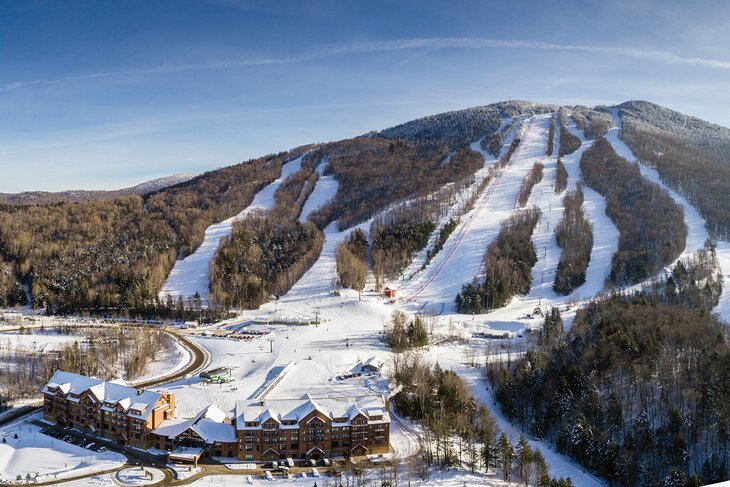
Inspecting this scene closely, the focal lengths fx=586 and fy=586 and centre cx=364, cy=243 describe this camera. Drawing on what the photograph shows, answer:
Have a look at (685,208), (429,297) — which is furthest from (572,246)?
(685,208)

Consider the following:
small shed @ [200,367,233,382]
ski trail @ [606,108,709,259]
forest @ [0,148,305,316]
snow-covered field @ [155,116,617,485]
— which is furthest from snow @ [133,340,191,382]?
ski trail @ [606,108,709,259]

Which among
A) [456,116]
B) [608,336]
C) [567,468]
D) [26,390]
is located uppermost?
[456,116]

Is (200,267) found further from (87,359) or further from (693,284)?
(693,284)

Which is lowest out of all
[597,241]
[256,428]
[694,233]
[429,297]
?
[256,428]

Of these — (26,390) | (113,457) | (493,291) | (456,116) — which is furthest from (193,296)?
(456,116)

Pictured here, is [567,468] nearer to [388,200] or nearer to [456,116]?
[388,200]

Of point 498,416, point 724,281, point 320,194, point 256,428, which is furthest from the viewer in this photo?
point 320,194
